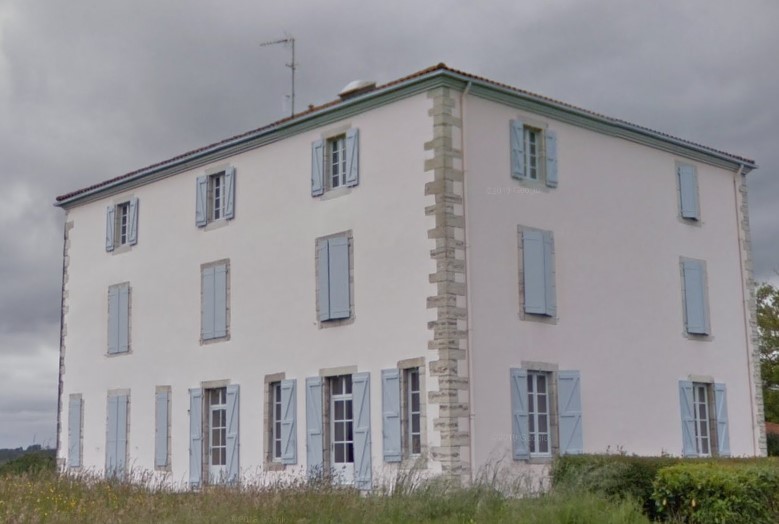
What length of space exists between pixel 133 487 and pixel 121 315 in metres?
8.23

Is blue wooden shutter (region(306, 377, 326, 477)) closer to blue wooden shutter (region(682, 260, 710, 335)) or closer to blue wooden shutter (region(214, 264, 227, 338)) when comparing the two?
blue wooden shutter (region(214, 264, 227, 338))

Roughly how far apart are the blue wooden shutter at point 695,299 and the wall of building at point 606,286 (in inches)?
6.9

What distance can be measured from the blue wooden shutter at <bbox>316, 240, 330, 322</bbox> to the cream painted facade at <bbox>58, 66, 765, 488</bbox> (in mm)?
132

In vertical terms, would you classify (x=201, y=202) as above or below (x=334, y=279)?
above

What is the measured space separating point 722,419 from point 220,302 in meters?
9.37

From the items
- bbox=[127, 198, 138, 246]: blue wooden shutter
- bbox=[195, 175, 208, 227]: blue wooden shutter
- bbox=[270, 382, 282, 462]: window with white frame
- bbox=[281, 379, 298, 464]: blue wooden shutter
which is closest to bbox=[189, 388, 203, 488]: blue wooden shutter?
bbox=[270, 382, 282, 462]: window with white frame

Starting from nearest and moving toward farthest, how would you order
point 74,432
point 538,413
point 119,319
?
point 538,413, point 119,319, point 74,432

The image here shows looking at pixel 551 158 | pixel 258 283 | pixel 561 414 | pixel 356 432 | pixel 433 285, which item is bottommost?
pixel 356 432

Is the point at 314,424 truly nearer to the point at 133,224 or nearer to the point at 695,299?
the point at 133,224

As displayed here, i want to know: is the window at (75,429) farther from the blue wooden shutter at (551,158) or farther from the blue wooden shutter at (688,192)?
the blue wooden shutter at (688,192)

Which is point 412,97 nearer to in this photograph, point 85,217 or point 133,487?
point 133,487

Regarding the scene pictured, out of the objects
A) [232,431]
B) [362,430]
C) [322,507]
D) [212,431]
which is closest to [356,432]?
[362,430]

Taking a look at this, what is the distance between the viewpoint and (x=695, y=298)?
20625mm

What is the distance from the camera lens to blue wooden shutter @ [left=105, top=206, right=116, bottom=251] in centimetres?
2369
